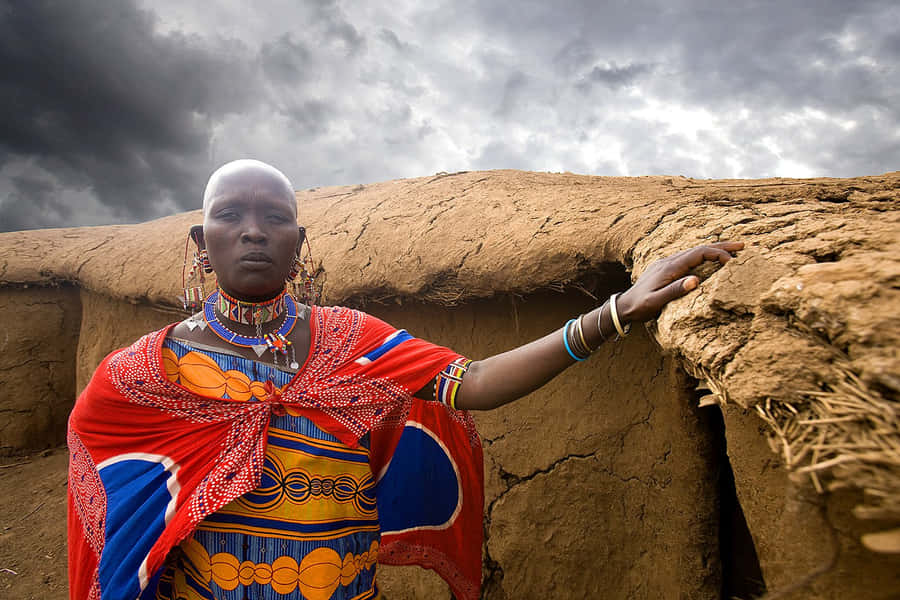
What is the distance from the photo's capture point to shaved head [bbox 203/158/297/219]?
1.60 m

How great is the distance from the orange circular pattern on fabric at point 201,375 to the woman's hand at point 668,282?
1.21 m

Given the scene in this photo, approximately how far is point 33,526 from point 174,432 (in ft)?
13.7

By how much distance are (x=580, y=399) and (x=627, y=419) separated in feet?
0.70

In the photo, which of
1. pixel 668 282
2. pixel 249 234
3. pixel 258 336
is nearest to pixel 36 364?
pixel 258 336

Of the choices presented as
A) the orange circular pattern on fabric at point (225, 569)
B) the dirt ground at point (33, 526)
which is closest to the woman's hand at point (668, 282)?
the orange circular pattern on fabric at point (225, 569)

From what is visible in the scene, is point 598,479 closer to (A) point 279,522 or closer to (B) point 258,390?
(A) point 279,522

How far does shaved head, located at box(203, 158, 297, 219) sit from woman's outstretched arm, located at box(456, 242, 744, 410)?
88 centimetres

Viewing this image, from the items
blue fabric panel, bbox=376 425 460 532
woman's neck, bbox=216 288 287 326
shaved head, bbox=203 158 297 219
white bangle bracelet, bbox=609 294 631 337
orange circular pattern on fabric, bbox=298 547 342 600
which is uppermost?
shaved head, bbox=203 158 297 219

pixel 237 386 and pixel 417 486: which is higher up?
pixel 237 386

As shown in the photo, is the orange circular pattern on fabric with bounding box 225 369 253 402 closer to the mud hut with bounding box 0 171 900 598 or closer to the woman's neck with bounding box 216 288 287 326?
the woman's neck with bounding box 216 288 287 326

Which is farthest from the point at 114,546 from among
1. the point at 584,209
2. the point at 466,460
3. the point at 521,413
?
the point at 584,209

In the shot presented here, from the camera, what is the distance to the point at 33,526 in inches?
166

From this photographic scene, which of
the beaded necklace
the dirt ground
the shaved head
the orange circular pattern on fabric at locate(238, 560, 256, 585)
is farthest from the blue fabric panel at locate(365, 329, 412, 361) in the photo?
the dirt ground

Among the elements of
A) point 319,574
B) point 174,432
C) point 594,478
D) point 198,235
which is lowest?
point 319,574
